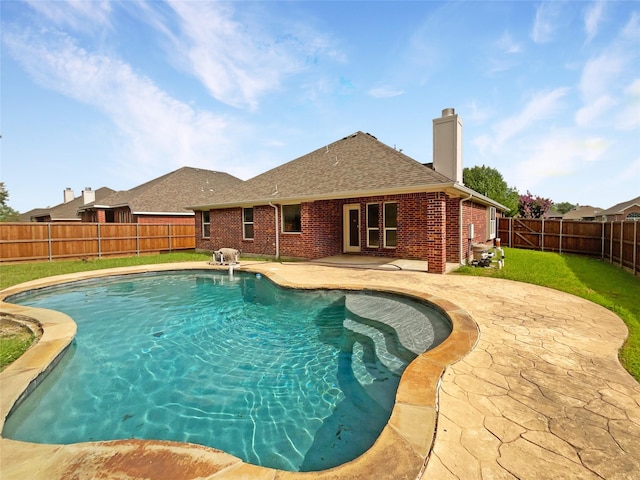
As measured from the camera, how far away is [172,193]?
22.2 metres

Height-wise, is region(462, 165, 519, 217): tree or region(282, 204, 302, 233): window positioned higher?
region(462, 165, 519, 217): tree

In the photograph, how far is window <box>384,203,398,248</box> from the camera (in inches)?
482

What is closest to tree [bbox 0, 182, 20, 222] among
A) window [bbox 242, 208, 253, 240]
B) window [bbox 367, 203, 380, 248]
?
window [bbox 242, 208, 253, 240]

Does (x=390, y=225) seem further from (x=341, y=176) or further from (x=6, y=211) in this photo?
(x=6, y=211)

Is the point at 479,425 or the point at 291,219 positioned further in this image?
the point at 291,219

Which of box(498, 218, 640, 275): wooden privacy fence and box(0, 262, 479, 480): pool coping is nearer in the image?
box(0, 262, 479, 480): pool coping

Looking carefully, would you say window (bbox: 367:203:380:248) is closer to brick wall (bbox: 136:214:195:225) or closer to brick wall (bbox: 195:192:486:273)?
brick wall (bbox: 195:192:486:273)

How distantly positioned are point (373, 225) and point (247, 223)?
6807 mm

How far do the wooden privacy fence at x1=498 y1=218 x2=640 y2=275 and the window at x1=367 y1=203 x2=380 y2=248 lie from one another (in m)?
8.47

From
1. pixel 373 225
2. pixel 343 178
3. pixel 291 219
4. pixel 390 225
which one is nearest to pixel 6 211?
pixel 291 219

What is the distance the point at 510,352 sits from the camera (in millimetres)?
3695

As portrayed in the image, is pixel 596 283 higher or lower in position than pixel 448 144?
lower

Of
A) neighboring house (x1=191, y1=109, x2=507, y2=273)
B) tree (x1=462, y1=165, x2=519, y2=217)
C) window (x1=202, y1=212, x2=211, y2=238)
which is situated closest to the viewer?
neighboring house (x1=191, y1=109, x2=507, y2=273)

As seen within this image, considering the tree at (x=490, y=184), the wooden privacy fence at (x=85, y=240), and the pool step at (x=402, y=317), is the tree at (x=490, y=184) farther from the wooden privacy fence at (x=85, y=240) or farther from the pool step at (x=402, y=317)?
the pool step at (x=402, y=317)
